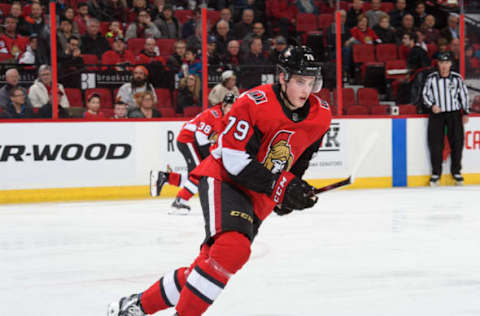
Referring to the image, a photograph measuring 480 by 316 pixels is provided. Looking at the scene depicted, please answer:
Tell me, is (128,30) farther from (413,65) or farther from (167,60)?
(413,65)

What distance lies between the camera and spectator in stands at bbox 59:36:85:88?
761 cm

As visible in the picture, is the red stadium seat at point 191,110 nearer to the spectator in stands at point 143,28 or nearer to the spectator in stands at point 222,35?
the spectator in stands at point 222,35

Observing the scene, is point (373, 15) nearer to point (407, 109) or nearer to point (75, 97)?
point (407, 109)

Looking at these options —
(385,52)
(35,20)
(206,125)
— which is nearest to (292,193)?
(206,125)

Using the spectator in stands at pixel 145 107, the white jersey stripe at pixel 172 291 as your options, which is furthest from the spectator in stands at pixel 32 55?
the white jersey stripe at pixel 172 291

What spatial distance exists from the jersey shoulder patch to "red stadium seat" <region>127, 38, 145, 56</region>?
18.4 feet

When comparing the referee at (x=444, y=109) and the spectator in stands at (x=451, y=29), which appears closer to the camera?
the referee at (x=444, y=109)

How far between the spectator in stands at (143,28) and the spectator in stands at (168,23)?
3.0 inches

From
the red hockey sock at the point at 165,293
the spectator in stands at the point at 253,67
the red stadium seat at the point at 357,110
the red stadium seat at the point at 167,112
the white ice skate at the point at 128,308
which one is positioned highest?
the spectator in stands at the point at 253,67

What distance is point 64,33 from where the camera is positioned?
768 cm

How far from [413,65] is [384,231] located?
456 cm

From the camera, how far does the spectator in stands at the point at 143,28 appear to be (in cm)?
822

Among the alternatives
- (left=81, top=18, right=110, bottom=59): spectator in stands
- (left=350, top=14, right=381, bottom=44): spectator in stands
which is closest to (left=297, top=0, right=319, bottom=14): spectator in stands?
(left=350, top=14, right=381, bottom=44): spectator in stands

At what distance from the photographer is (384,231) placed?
17.5 feet
